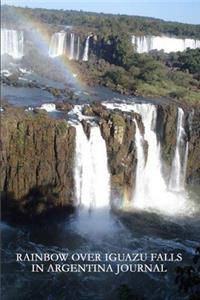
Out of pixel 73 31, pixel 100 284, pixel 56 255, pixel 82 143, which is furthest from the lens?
pixel 73 31

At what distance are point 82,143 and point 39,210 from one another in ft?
8.48

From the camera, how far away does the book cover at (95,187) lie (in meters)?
13.3

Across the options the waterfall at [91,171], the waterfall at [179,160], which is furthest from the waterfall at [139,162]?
the waterfall at [179,160]

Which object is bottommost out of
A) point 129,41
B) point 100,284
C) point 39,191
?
point 100,284

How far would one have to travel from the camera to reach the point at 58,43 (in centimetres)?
3222

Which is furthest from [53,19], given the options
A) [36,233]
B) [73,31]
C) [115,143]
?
[36,233]

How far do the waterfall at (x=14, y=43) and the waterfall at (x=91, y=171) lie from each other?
423 inches

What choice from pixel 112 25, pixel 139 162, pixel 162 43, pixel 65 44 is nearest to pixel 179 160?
pixel 139 162

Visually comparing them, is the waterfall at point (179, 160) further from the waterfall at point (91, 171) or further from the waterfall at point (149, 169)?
the waterfall at point (91, 171)

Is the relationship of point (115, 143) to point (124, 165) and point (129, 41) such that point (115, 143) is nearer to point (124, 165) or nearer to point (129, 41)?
point (124, 165)

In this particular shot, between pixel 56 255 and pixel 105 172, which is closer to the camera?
pixel 56 255

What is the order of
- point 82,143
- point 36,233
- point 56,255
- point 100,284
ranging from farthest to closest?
point 82,143
point 36,233
point 56,255
point 100,284

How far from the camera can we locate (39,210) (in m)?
15.6

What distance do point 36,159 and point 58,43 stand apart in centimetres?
1775
